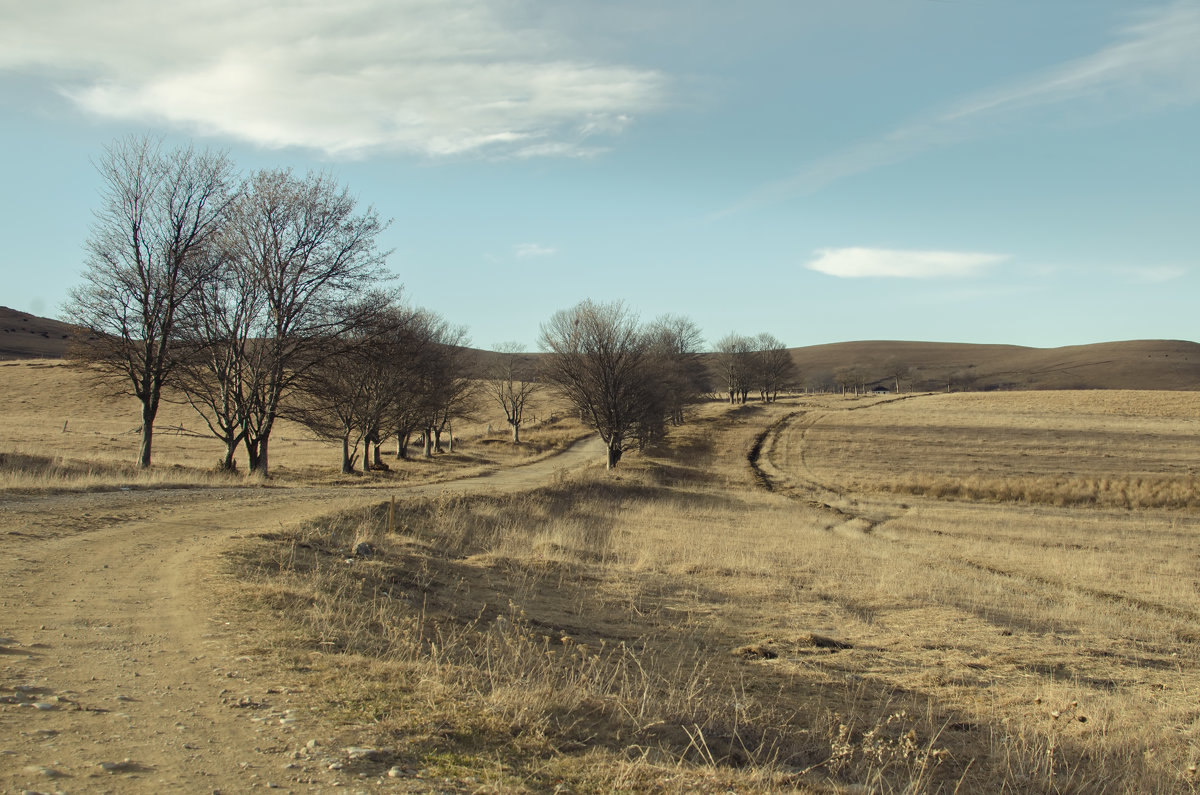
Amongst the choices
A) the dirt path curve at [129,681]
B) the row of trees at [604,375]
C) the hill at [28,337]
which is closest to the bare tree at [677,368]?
the row of trees at [604,375]

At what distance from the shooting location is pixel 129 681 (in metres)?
5.59

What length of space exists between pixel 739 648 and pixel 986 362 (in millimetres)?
178392

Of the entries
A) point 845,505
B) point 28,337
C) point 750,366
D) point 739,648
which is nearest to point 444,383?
point 845,505

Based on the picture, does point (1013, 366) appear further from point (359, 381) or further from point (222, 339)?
point (222, 339)

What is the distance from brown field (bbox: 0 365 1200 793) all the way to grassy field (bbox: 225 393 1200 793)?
44 mm

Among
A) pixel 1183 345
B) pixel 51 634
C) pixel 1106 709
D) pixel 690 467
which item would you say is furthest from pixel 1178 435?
pixel 1183 345

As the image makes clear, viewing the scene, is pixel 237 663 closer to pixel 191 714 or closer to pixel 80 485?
pixel 191 714

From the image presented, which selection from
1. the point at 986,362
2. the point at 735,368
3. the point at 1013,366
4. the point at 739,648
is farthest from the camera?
the point at 986,362

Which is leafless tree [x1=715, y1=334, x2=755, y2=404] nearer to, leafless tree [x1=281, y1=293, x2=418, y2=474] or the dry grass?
the dry grass

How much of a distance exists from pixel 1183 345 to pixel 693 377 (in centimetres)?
16142

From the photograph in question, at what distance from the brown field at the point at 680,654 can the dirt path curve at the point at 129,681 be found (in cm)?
6

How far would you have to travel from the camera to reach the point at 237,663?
244 inches

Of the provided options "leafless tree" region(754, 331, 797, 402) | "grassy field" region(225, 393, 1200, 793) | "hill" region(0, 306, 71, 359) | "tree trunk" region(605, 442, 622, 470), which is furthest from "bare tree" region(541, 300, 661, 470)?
"hill" region(0, 306, 71, 359)

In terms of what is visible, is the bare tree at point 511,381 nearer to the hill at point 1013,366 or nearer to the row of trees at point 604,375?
the row of trees at point 604,375
